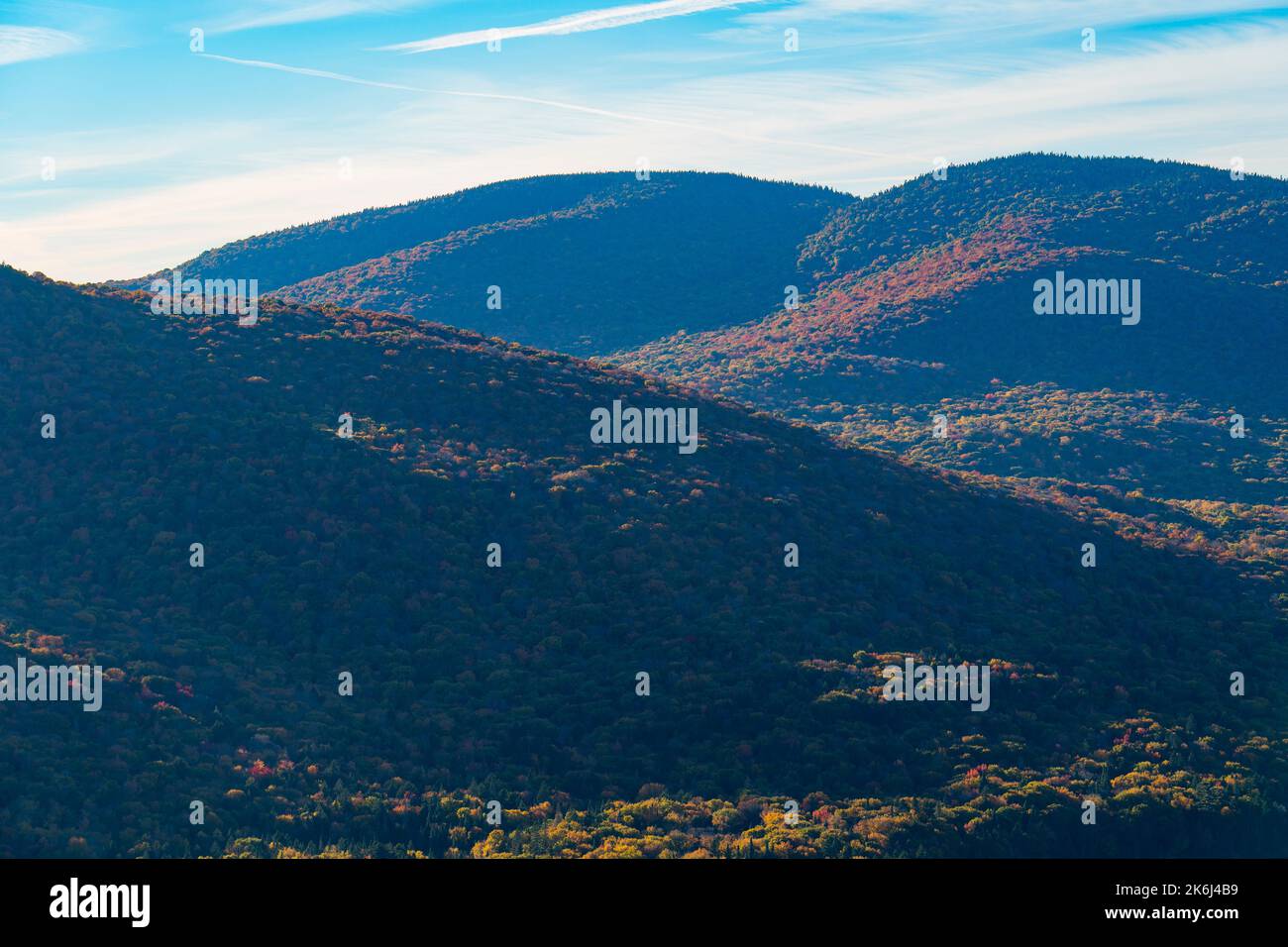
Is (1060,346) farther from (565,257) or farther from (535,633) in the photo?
(535,633)

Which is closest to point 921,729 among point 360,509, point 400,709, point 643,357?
point 400,709

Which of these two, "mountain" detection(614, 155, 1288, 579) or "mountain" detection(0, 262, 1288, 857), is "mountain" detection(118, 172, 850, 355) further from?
"mountain" detection(0, 262, 1288, 857)

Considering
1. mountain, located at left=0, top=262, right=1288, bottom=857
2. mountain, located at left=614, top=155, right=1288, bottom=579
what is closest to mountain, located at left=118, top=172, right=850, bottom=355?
mountain, located at left=614, top=155, right=1288, bottom=579

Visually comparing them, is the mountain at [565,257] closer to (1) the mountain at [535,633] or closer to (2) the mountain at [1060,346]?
(2) the mountain at [1060,346]

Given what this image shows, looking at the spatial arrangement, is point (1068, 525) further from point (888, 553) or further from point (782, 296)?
point (782, 296)

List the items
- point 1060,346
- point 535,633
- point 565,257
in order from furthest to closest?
point 565,257 < point 1060,346 < point 535,633

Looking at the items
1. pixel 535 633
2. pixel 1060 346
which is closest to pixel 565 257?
pixel 1060 346

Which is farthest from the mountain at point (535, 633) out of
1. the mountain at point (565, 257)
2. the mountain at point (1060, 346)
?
the mountain at point (565, 257)
